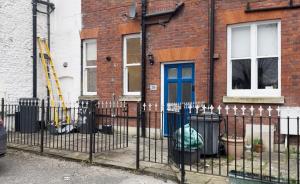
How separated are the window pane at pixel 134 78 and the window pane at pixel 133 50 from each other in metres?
0.27

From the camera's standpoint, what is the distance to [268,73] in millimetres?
8102

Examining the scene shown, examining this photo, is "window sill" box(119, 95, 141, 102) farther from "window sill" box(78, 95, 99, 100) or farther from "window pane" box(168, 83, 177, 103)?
"window sill" box(78, 95, 99, 100)

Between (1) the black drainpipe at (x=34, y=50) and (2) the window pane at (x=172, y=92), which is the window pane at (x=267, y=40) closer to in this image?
(2) the window pane at (x=172, y=92)

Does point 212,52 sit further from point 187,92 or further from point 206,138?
point 206,138

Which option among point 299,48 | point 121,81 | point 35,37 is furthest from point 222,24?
point 35,37

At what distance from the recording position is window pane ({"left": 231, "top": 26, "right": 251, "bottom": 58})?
840 cm

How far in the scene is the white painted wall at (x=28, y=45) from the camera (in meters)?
10.9

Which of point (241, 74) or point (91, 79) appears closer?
point (241, 74)

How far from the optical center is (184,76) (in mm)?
9367

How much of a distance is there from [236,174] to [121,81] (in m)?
6.22

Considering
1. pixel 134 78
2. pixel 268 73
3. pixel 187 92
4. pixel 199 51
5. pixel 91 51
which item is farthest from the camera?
pixel 91 51

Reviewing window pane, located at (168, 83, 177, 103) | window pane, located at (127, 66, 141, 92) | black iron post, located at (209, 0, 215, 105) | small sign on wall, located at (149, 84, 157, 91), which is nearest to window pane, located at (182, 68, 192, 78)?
window pane, located at (168, 83, 177, 103)

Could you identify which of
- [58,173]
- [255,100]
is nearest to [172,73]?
[255,100]

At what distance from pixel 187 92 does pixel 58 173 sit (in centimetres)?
478
